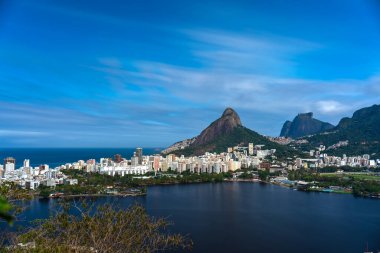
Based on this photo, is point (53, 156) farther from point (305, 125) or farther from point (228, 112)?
point (305, 125)

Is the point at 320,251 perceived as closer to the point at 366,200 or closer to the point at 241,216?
the point at 241,216

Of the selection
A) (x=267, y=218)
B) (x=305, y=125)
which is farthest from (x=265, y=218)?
(x=305, y=125)

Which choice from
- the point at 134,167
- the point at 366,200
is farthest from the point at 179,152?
the point at 366,200

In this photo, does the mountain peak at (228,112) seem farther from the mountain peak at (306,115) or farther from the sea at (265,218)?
the mountain peak at (306,115)

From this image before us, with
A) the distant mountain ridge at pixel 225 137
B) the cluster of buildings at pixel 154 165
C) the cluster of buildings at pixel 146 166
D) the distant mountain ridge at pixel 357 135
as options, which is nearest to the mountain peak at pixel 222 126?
the distant mountain ridge at pixel 225 137

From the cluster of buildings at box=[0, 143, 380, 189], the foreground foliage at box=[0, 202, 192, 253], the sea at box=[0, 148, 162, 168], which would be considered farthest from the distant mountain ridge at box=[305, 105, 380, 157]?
the foreground foliage at box=[0, 202, 192, 253]

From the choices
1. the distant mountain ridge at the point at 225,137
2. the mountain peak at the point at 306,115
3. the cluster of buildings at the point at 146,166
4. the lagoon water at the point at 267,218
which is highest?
the mountain peak at the point at 306,115

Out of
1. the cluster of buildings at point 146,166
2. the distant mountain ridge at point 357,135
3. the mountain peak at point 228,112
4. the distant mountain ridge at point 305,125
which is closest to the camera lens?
the cluster of buildings at point 146,166
